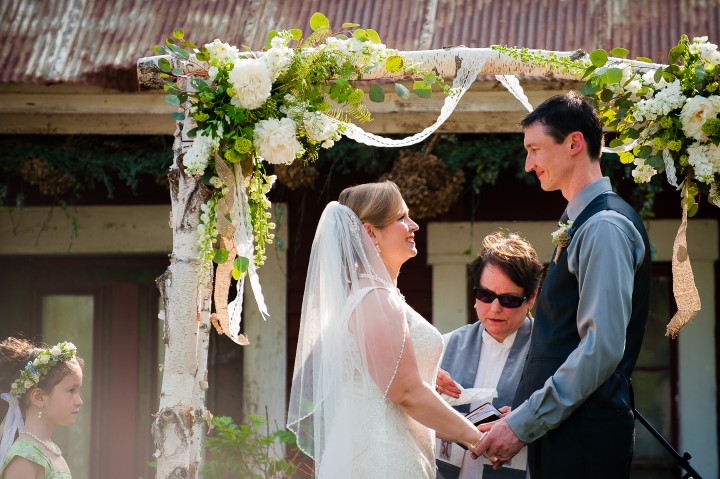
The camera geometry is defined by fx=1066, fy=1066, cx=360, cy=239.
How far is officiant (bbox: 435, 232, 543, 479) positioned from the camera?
13.2ft

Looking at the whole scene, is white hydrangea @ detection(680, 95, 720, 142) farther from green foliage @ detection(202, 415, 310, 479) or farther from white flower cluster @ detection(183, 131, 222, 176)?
green foliage @ detection(202, 415, 310, 479)

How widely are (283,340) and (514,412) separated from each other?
3.57 meters

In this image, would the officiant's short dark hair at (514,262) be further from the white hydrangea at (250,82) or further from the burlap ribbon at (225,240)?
the white hydrangea at (250,82)

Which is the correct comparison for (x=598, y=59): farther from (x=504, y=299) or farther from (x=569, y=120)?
(x=504, y=299)

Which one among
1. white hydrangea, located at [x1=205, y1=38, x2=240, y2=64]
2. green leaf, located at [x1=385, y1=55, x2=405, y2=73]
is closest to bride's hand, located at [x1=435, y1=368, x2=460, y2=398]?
green leaf, located at [x1=385, y1=55, x2=405, y2=73]

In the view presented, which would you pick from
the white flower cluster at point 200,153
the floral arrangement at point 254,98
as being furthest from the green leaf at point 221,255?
the white flower cluster at point 200,153

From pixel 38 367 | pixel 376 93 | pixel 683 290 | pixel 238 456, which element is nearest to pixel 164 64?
pixel 376 93

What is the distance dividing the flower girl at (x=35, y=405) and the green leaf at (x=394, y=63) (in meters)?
1.89

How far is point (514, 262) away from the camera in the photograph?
4070mm

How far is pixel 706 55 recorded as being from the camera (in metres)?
3.87

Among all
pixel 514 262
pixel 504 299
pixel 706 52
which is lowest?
pixel 504 299

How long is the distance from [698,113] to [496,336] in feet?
3.66

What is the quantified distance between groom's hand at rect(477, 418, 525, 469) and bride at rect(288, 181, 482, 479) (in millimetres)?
70

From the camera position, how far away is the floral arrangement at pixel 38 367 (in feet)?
14.6
